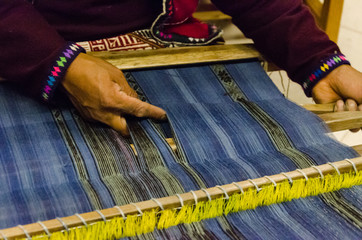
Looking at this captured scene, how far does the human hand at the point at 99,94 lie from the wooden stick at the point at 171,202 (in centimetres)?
28

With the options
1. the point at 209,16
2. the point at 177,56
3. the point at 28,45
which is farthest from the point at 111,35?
the point at 209,16

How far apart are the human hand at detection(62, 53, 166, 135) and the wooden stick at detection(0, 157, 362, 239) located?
0.93 feet

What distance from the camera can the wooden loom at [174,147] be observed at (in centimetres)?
79

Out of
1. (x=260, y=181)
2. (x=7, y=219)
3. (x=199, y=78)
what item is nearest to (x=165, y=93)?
(x=199, y=78)

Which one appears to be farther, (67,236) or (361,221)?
(361,221)

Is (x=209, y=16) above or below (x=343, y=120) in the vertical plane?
below

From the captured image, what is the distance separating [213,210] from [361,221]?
271mm

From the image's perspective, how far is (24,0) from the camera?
1116 millimetres

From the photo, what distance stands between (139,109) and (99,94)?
0.10 m

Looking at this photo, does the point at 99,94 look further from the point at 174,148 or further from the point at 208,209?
the point at 208,209

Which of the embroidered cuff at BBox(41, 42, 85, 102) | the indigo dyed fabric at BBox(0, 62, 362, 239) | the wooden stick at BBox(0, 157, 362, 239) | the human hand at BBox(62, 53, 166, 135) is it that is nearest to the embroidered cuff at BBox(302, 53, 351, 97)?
the indigo dyed fabric at BBox(0, 62, 362, 239)

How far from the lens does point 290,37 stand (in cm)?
135

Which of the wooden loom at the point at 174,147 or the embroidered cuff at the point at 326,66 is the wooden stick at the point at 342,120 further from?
the embroidered cuff at the point at 326,66

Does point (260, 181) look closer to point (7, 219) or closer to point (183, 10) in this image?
point (7, 219)
